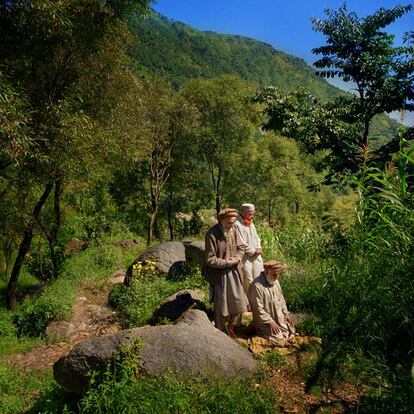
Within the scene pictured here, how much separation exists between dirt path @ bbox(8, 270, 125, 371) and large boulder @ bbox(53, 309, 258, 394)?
3713 mm

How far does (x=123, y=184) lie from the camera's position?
30594 mm

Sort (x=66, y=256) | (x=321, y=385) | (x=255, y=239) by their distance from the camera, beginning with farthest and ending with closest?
1. (x=66, y=256)
2. (x=255, y=239)
3. (x=321, y=385)

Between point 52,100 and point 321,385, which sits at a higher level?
point 52,100

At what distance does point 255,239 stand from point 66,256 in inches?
476

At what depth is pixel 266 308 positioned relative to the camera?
6785 mm

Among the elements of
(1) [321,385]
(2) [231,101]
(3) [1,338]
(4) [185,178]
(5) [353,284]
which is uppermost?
(2) [231,101]

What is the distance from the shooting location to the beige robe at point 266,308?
6715 mm

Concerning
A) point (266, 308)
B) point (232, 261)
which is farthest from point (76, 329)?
point (266, 308)

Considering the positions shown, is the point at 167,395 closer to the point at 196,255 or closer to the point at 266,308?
the point at 266,308

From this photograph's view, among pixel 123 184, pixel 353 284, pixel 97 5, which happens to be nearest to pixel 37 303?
pixel 97 5

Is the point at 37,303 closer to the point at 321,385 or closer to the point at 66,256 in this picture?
the point at 66,256

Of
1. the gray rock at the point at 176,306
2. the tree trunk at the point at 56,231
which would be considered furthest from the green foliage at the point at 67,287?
the gray rock at the point at 176,306

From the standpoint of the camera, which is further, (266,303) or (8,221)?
(8,221)

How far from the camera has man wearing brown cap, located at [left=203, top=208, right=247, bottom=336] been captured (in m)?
6.87
